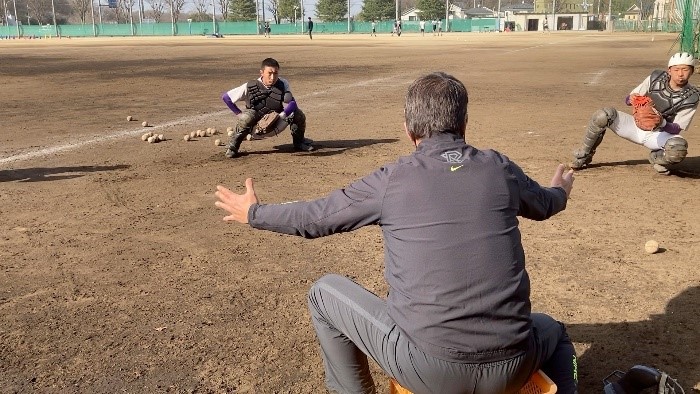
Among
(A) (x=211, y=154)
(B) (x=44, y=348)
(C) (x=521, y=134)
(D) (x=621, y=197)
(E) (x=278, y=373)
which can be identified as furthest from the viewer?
(C) (x=521, y=134)

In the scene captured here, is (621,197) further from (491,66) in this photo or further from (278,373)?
(491,66)

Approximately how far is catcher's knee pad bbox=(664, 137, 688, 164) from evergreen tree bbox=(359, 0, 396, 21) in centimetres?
12494

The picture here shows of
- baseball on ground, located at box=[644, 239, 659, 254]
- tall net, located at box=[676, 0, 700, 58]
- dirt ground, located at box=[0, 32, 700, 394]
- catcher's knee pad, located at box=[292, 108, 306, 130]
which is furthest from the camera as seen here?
tall net, located at box=[676, 0, 700, 58]

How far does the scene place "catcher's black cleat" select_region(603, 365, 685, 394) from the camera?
3121 mm

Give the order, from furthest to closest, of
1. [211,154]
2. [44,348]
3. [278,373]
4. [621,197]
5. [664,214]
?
1. [211,154]
2. [621,197]
3. [664,214]
4. [44,348]
5. [278,373]

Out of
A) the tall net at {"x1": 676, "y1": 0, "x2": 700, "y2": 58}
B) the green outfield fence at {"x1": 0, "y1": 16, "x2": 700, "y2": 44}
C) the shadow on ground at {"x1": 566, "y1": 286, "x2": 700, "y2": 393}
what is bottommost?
the shadow on ground at {"x1": 566, "y1": 286, "x2": 700, "y2": 393}

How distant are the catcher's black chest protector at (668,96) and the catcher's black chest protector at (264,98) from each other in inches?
203

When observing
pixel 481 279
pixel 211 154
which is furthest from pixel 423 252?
pixel 211 154

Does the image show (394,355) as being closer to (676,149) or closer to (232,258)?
(232,258)

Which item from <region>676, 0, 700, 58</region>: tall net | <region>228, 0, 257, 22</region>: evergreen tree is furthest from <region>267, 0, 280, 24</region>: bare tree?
<region>676, 0, 700, 58</region>: tall net

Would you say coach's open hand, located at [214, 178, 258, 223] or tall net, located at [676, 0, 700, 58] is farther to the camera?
tall net, located at [676, 0, 700, 58]

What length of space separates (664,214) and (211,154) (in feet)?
20.9

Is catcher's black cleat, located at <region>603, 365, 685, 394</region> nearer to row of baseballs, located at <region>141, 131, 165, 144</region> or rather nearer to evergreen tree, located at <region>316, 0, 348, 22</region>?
row of baseballs, located at <region>141, 131, 165, 144</region>

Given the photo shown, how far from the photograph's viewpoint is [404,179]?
2.51 m
